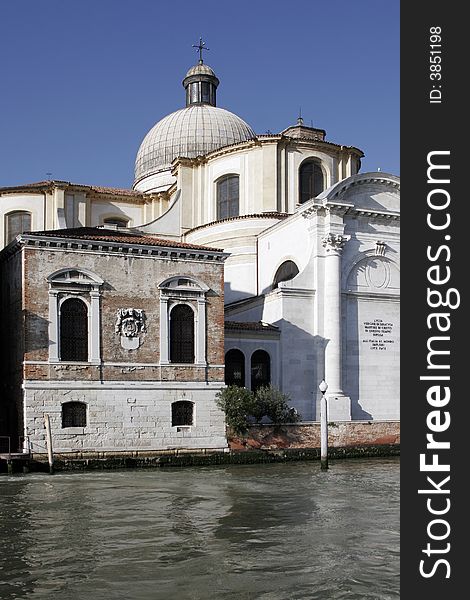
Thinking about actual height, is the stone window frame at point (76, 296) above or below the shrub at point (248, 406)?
above

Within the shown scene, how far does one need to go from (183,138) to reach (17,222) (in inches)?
367

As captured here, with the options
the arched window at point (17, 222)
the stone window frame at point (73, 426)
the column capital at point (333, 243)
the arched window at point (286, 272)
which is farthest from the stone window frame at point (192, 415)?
the arched window at point (17, 222)

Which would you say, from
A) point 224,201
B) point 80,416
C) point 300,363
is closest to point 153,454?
point 80,416

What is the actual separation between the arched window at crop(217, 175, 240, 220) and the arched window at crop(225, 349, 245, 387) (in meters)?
8.80

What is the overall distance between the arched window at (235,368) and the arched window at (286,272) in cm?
471

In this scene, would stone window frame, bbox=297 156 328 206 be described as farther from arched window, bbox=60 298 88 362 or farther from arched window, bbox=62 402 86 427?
arched window, bbox=62 402 86 427

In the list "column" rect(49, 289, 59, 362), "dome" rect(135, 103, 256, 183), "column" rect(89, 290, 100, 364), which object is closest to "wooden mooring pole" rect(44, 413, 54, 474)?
"column" rect(49, 289, 59, 362)

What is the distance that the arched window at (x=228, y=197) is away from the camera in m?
34.8

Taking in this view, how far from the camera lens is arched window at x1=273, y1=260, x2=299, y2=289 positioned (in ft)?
102

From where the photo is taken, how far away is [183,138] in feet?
131

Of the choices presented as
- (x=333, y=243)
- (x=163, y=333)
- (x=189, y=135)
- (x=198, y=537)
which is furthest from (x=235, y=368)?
(x=189, y=135)

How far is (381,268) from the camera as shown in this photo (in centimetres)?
3025

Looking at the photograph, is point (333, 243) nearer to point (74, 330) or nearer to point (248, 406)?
point (248, 406)

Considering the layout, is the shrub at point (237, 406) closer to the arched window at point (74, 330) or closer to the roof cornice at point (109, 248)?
the roof cornice at point (109, 248)
